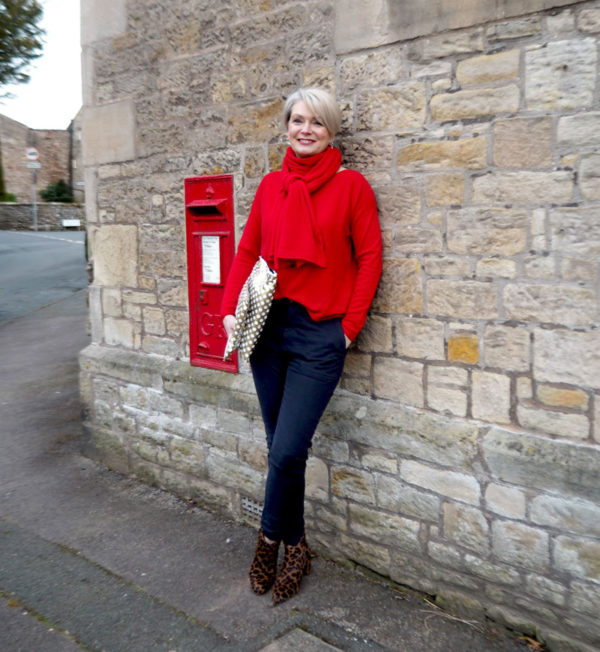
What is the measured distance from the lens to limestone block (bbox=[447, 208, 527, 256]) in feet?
8.76

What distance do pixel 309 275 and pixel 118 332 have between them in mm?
2288

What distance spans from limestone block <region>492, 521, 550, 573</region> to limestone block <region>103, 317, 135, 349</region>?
283 cm

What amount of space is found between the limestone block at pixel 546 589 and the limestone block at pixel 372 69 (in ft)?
7.37

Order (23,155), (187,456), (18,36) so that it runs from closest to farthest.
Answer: (187,456) < (18,36) < (23,155)

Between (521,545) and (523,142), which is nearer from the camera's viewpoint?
(523,142)

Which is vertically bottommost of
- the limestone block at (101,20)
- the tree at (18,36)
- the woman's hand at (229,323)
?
the woman's hand at (229,323)

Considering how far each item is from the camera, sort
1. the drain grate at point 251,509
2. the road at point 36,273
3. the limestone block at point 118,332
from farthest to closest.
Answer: the road at point 36,273, the limestone block at point 118,332, the drain grate at point 251,509

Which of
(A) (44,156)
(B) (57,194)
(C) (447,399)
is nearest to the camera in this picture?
(C) (447,399)

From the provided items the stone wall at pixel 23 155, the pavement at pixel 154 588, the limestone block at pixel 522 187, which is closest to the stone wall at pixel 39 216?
the stone wall at pixel 23 155

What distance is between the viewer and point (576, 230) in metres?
2.52

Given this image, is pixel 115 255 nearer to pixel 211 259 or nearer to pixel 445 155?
pixel 211 259

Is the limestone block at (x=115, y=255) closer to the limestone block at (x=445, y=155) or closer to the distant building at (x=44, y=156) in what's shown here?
the limestone block at (x=445, y=155)

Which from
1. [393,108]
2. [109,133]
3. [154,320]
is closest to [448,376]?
[393,108]

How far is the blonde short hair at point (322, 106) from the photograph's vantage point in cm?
288
